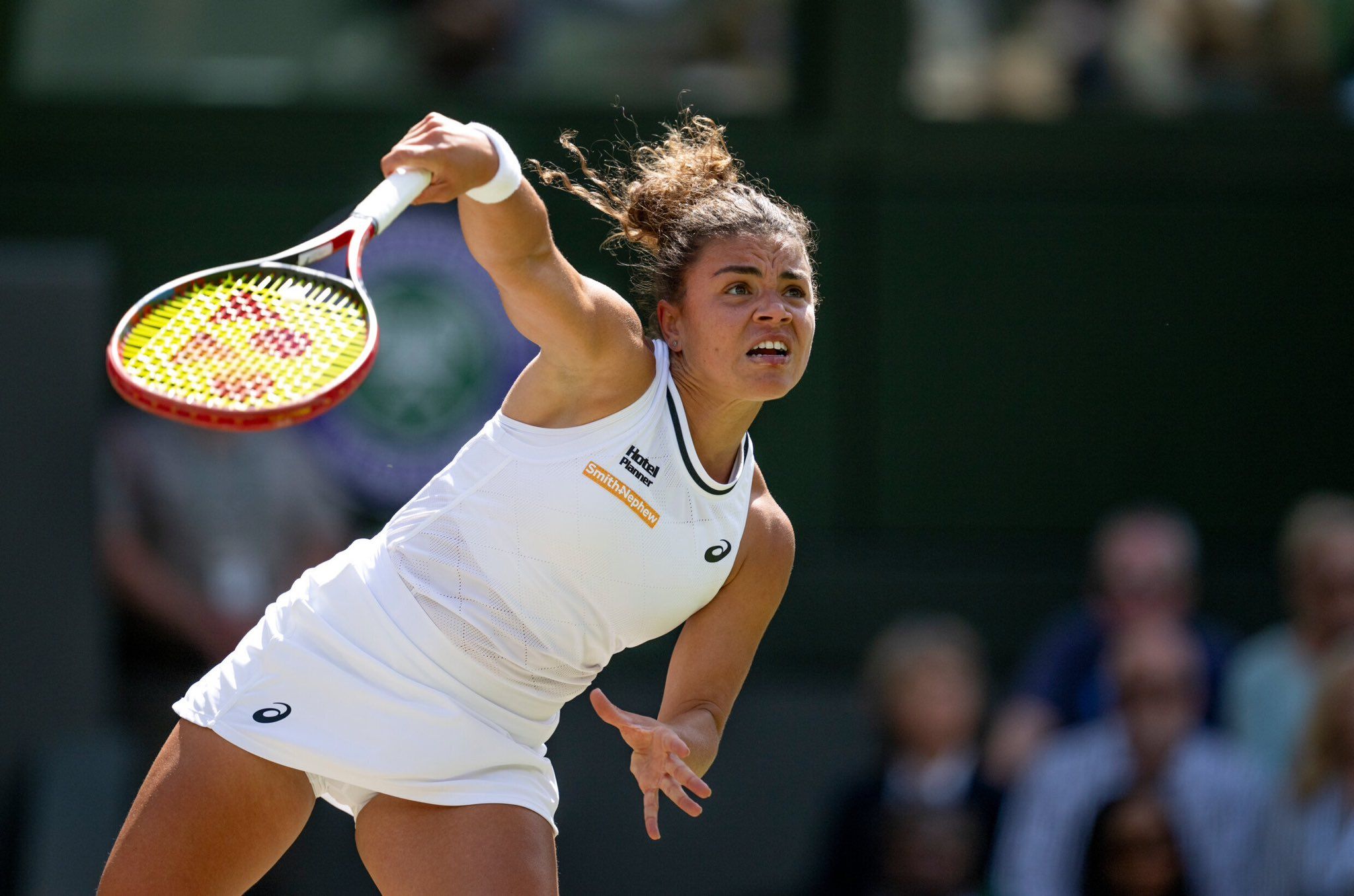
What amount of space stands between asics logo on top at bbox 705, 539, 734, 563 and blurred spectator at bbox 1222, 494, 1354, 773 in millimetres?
3234

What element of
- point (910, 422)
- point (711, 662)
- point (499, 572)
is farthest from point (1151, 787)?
point (499, 572)

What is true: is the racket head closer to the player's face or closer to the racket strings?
the racket strings

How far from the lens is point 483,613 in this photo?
3.56 meters

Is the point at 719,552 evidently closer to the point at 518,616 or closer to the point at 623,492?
the point at 623,492

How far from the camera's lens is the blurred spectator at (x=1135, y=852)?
596 cm

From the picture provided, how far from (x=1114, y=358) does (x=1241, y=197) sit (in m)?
0.85

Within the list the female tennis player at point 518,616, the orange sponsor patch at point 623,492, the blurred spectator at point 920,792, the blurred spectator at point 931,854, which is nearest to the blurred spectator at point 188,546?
the blurred spectator at point 920,792

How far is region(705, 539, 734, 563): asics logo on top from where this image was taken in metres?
3.64

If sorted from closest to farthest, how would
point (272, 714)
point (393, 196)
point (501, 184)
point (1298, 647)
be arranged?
point (393, 196) < point (501, 184) < point (272, 714) < point (1298, 647)

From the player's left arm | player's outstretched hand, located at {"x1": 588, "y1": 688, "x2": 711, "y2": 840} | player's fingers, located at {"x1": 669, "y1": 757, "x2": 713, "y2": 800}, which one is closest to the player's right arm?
the player's left arm

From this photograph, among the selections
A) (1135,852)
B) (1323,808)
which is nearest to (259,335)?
(1135,852)

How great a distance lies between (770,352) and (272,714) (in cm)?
112

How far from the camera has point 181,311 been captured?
3.19 metres

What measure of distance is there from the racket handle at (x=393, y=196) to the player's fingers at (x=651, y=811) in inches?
42.5
